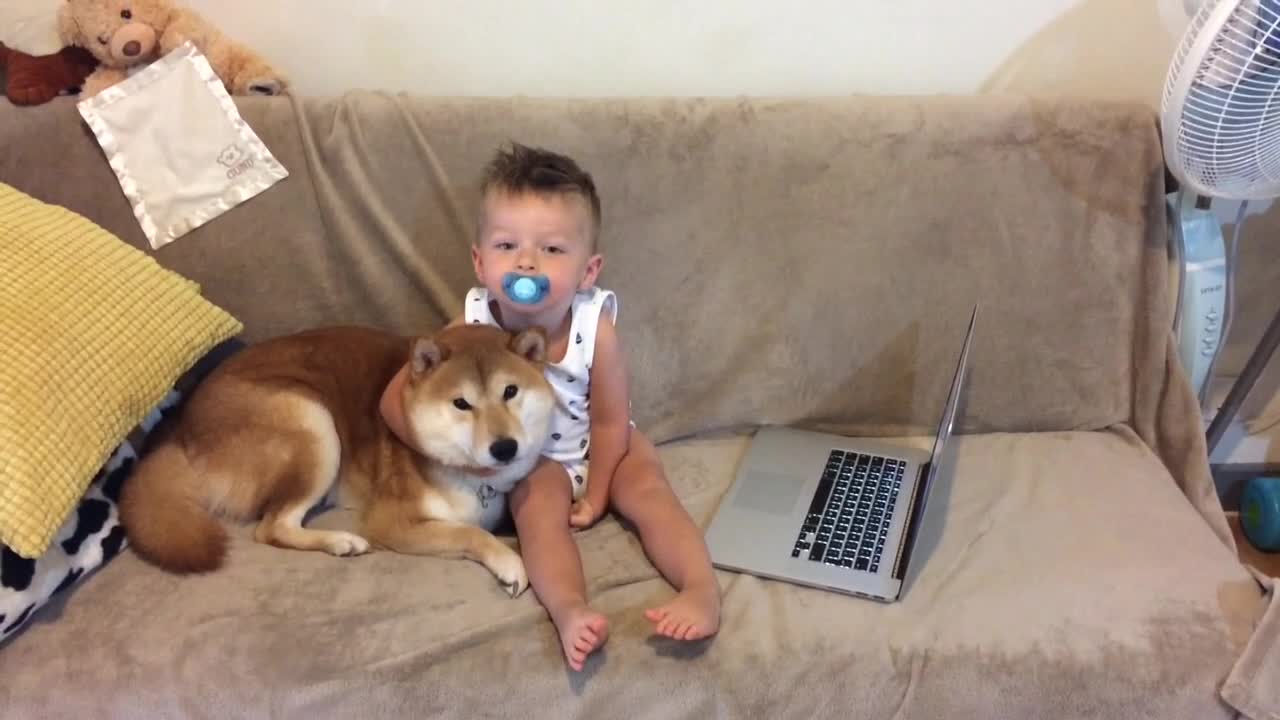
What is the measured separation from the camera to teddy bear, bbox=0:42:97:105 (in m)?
1.74

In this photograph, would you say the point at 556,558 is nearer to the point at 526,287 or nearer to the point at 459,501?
the point at 459,501

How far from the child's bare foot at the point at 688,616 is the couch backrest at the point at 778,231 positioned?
1.73ft

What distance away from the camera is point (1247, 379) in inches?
69.1

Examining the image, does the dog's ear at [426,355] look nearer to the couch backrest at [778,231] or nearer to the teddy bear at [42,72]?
the couch backrest at [778,231]

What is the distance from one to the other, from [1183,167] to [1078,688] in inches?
31.7

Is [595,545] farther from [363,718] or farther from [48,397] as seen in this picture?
[48,397]

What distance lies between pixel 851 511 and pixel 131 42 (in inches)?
60.1

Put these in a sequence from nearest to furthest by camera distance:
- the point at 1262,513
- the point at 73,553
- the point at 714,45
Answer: the point at 73,553
the point at 714,45
the point at 1262,513

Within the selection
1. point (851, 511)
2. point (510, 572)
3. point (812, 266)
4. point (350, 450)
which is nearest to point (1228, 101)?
point (812, 266)

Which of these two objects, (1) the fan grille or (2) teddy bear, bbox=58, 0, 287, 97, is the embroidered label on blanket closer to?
(2) teddy bear, bbox=58, 0, 287, 97

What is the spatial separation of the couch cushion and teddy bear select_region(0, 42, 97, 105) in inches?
35.7

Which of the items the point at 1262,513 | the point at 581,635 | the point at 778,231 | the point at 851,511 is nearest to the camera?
the point at 581,635

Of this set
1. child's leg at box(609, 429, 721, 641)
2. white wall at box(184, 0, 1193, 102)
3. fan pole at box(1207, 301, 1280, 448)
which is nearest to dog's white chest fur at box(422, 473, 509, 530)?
child's leg at box(609, 429, 721, 641)

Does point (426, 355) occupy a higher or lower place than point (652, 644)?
higher
